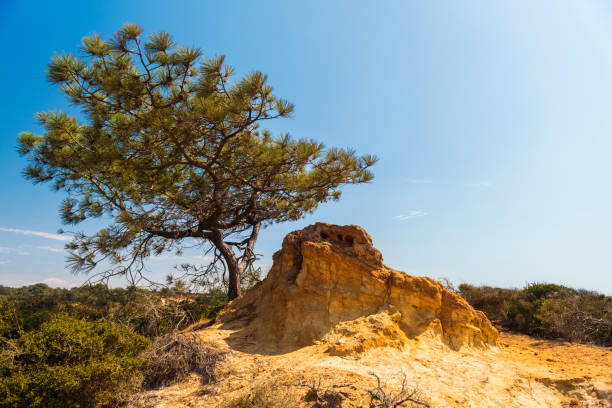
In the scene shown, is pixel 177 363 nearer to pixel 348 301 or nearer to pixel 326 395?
pixel 326 395

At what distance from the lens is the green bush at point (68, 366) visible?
13.4ft

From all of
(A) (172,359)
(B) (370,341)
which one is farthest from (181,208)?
(B) (370,341)

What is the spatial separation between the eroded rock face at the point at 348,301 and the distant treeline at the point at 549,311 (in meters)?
4.11

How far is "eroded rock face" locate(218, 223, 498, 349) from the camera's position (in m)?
6.09

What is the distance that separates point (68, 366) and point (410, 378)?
15.5ft

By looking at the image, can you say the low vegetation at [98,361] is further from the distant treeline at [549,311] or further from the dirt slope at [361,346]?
the distant treeline at [549,311]

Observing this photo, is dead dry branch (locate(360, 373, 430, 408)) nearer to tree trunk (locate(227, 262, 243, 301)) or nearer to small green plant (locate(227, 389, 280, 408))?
small green plant (locate(227, 389, 280, 408))

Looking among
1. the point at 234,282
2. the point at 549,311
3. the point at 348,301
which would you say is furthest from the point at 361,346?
the point at 549,311

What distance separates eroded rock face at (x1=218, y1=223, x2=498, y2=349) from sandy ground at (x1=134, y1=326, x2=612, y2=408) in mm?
372

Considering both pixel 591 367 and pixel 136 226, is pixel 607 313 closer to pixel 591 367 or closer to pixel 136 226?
pixel 591 367

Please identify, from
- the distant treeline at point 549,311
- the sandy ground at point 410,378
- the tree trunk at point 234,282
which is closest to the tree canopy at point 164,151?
the tree trunk at point 234,282

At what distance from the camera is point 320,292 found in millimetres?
6211

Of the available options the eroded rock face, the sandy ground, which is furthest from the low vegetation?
the eroded rock face

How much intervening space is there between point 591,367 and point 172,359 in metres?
7.46
